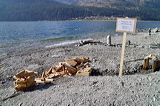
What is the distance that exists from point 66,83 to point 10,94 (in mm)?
2520

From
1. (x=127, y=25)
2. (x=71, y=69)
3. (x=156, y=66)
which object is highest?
(x=127, y=25)

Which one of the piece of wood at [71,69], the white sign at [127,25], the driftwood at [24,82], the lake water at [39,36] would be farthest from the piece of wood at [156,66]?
the lake water at [39,36]

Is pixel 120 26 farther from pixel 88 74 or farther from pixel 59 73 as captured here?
pixel 59 73

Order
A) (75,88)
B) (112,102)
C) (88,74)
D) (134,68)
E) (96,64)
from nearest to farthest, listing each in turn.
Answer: (112,102)
(75,88)
(88,74)
(134,68)
(96,64)

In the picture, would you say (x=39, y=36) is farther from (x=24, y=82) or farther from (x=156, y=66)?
(x=156, y=66)

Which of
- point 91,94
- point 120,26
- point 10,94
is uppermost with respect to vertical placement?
point 120,26

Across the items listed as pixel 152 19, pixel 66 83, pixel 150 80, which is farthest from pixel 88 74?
pixel 152 19

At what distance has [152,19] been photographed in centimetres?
18225

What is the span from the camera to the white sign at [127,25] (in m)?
6.66

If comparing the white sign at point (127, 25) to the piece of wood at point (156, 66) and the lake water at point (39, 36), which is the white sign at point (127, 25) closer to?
the piece of wood at point (156, 66)

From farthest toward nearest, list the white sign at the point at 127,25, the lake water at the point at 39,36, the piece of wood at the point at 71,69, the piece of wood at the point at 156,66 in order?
the lake water at the point at 39,36 → the piece of wood at the point at 71,69 → the piece of wood at the point at 156,66 → the white sign at the point at 127,25

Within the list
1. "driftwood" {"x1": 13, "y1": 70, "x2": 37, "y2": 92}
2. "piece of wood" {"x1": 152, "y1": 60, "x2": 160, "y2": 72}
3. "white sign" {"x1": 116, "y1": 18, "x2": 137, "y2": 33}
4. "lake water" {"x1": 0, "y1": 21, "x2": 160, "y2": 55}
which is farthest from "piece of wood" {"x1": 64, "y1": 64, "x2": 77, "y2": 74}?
"lake water" {"x1": 0, "y1": 21, "x2": 160, "y2": 55}

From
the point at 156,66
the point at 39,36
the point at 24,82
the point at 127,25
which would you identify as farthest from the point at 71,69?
the point at 39,36

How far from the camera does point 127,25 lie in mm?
6844
